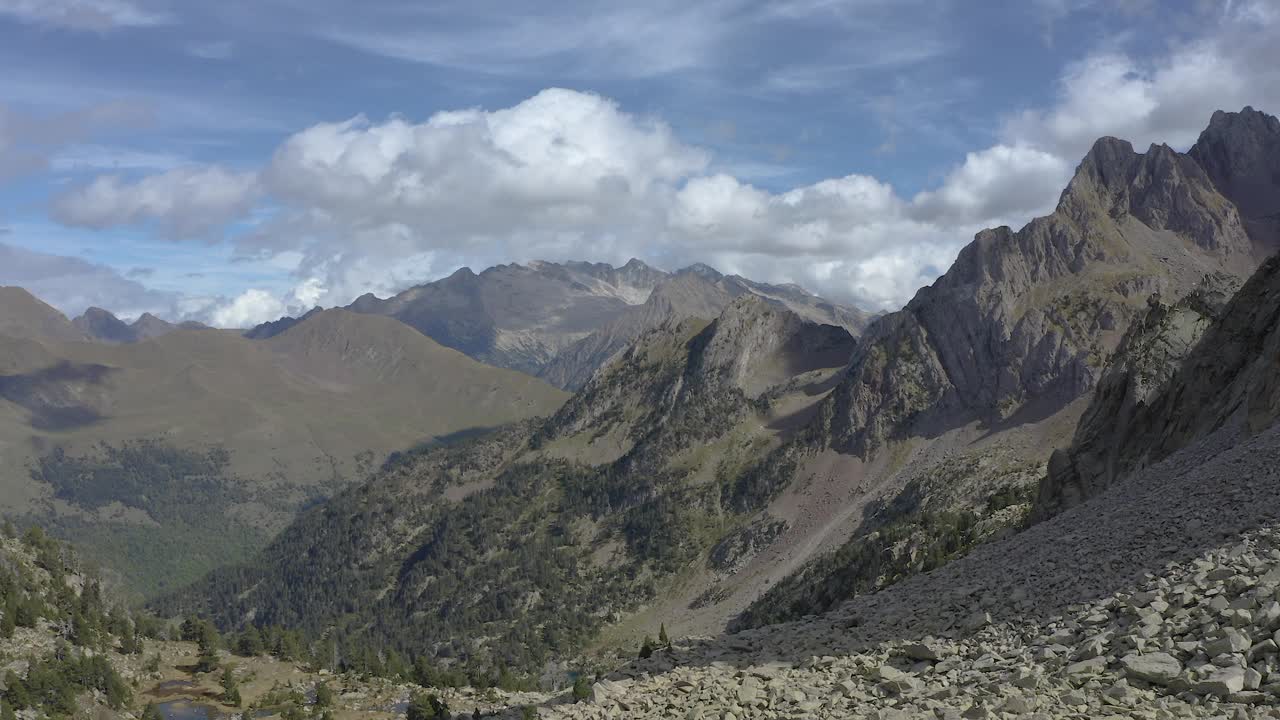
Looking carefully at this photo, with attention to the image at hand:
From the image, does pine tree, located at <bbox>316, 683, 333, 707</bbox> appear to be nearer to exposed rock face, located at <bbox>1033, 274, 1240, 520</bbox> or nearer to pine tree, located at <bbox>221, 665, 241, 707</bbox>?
pine tree, located at <bbox>221, 665, 241, 707</bbox>

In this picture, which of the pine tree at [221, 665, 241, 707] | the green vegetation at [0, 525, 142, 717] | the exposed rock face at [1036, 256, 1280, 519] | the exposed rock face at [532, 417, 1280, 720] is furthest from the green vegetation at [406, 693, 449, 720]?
the exposed rock face at [1036, 256, 1280, 519]

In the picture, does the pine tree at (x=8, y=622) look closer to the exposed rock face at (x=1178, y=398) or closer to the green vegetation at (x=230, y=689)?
the green vegetation at (x=230, y=689)

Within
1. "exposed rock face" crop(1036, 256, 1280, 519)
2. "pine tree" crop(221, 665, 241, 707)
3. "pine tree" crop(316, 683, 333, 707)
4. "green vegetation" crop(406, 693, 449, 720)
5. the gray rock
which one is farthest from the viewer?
"pine tree" crop(221, 665, 241, 707)

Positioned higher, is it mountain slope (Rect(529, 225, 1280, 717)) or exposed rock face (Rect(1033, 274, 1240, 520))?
exposed rock face (Rect(1033, 274, 1240, 520))

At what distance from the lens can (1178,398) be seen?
111 meters

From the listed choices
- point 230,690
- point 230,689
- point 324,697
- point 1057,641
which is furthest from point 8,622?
point 1057,641

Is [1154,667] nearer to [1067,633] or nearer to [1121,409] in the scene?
[1067,633]

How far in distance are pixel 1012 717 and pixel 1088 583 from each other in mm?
18728

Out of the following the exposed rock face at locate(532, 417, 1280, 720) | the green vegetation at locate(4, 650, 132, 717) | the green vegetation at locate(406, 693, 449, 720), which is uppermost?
the exposed rock face at locate(532, 417, 1280, 720)

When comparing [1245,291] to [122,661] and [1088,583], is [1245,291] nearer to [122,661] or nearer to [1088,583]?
[1088,583]

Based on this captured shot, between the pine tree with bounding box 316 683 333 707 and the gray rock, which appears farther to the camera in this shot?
the pine tree with bounding box 316 683 333 707

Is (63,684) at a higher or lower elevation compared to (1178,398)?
lower

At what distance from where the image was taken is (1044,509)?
394 feet

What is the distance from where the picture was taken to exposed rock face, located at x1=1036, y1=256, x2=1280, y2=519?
297 feet
